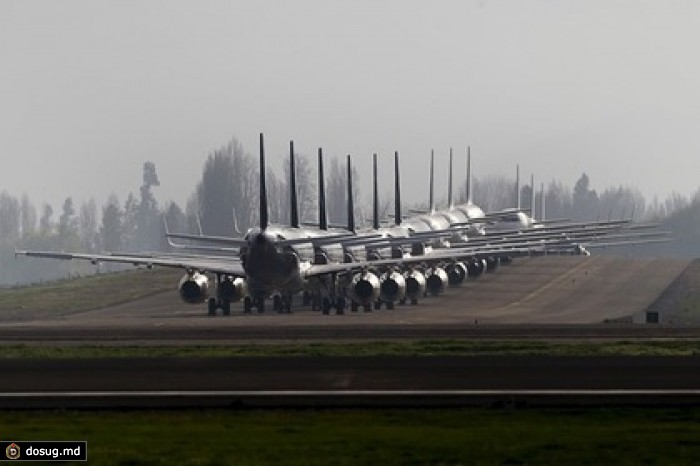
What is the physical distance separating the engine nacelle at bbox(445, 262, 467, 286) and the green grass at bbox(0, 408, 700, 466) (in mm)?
105310

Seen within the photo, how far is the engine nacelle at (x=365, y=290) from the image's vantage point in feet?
382

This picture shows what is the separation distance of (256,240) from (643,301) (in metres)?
34.1

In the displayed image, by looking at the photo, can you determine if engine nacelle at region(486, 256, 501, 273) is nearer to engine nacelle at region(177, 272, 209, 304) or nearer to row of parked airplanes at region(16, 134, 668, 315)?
row of parked airplanes at region(16, 134, 668, 315)

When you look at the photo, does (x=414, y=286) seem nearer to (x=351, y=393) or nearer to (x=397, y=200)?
(x=397, y=200)

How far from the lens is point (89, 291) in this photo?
148750 millimetres

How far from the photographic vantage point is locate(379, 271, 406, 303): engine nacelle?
120625mm

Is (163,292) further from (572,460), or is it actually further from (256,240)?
(572,460)

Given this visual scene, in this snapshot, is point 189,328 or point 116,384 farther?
point 189,328

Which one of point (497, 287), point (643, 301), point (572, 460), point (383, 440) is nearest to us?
point (572, 460)

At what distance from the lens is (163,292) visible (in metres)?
146

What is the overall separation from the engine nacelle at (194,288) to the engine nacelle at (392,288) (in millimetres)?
14416

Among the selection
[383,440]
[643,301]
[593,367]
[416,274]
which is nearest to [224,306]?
[416,274]

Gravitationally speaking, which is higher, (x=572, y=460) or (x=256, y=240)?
(x=256, y=240)

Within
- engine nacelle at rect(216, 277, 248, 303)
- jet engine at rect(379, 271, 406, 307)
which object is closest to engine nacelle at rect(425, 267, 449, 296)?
jet engine at rect(379, 271, 406, 307)
